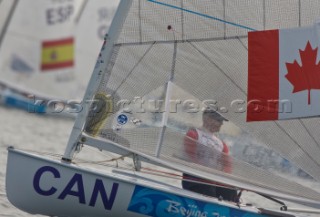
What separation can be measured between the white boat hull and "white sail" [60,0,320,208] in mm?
226

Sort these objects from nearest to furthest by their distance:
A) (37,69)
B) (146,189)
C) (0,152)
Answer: (146,189), (0,152), (37,69)

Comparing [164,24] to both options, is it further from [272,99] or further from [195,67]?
[272,99]

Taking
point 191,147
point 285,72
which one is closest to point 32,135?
point 191,147

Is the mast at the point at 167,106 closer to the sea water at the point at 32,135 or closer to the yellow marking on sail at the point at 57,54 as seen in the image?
the sea water at the point at 32,135

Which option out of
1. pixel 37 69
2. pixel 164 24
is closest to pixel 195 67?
pixel 164 24

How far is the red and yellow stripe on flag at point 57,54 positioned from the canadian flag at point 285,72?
8.66 metres

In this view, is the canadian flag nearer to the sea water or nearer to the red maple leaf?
the red maple leaf

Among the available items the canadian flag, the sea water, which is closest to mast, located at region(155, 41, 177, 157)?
the canadian flag

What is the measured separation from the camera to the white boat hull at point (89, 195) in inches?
194

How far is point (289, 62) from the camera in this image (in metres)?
5.17

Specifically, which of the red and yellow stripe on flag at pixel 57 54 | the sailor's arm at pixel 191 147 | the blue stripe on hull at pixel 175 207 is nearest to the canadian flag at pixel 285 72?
the sailor's arm at pixel 191 147

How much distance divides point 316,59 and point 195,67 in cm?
77

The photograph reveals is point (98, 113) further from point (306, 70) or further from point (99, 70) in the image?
point (306, 70)

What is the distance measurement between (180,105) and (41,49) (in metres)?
8.55
